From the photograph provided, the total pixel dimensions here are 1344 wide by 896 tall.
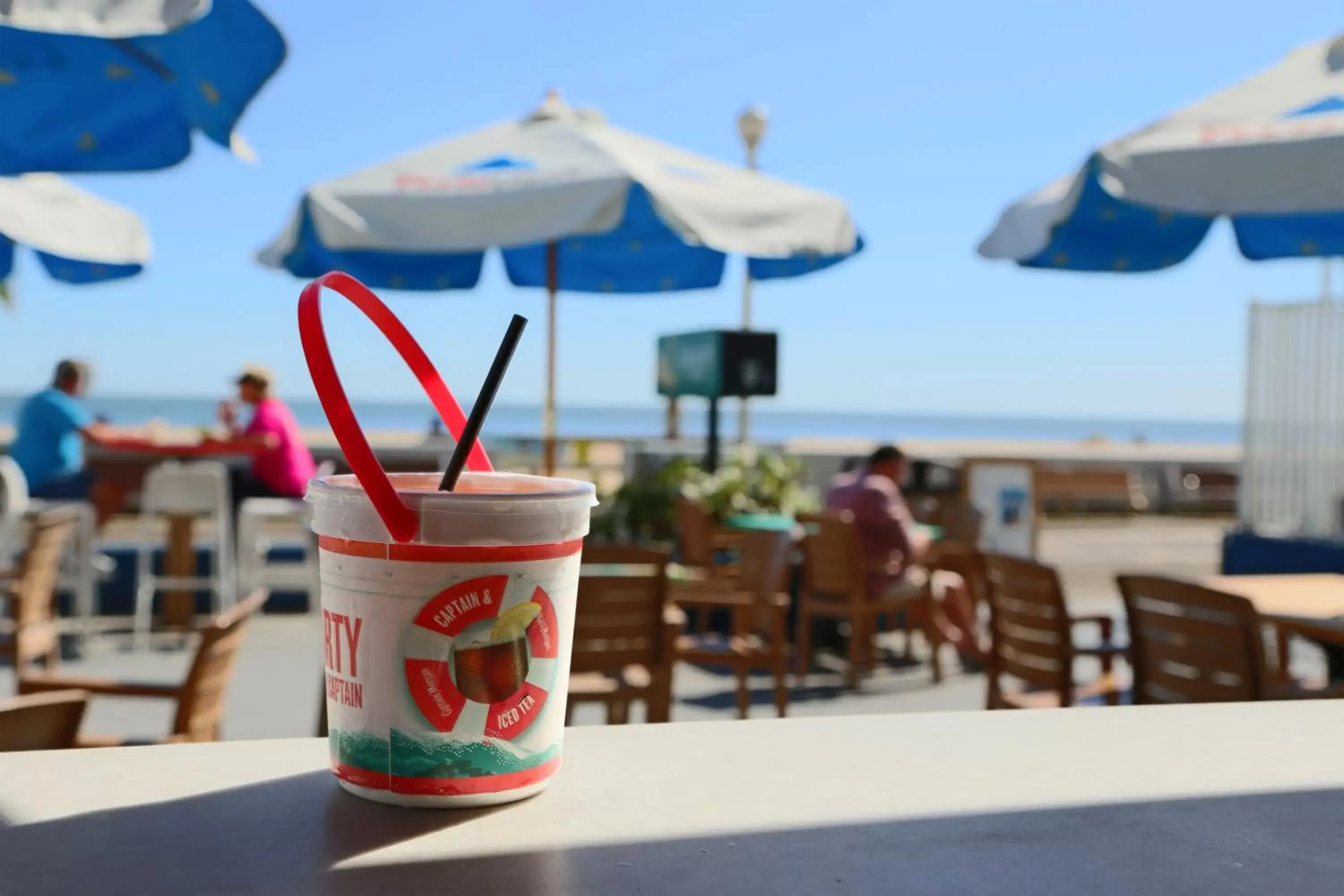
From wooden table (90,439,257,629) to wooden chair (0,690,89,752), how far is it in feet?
22.0

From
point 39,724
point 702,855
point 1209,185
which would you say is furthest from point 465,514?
point 1209,185

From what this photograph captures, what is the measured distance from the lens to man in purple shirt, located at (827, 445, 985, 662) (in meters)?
6.85

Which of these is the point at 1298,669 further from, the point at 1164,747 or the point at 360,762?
the point at 360,762

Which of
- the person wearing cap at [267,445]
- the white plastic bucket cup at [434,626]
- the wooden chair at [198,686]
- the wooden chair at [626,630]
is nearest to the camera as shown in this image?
the white plastic bucket cup at [434,626]

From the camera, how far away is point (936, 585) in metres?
6.95

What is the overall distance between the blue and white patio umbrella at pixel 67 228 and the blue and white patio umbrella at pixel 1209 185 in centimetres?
402

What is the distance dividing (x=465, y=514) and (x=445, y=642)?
0.30 ft

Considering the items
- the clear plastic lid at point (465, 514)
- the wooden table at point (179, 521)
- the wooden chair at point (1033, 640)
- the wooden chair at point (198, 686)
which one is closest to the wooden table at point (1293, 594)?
the wooden chair at point (1033, 640)

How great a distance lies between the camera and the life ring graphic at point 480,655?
33.7 inches

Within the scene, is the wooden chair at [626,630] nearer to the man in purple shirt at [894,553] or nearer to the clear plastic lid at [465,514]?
the clear plastic lid at [465,514]

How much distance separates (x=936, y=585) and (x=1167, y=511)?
17.1 metres

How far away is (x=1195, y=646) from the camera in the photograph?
147 inches

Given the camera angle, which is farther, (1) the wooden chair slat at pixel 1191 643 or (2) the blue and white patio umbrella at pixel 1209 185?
(2) the blue and white patio umbrella at pixel 1209 185

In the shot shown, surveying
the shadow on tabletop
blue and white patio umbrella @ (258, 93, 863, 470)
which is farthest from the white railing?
the shadow on tabletop
